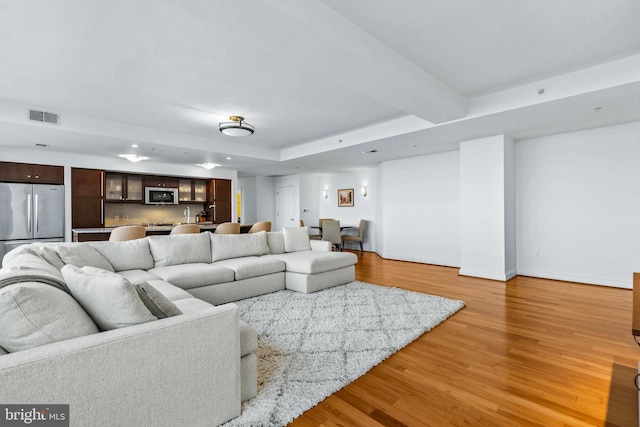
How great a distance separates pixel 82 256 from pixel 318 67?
3021 mm

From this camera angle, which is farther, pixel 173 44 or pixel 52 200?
pixel 52 200

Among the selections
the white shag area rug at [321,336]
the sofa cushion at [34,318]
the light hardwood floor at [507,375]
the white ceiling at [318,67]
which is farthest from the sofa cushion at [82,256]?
the light hardwood floor at [507,375]

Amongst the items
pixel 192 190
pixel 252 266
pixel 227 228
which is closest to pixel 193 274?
pixel 252 266

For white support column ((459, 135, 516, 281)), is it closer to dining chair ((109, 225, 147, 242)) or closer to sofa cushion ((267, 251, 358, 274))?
sofa cushion ((267, 251, 358, 274))

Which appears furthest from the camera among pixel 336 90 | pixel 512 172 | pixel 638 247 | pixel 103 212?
pixel 103 212

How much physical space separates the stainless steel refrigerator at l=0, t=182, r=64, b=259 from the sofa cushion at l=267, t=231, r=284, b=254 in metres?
4.50

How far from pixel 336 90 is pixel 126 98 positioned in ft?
8.63

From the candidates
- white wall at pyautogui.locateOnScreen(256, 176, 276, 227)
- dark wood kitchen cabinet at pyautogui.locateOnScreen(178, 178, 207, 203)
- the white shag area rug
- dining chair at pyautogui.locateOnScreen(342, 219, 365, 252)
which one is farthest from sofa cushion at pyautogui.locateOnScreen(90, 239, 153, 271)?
white wall at pyautogui.locateOnScreen(256, 176, 276, 227)

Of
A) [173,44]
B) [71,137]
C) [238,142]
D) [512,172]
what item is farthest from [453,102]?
[71,137]

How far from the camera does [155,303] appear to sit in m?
1.65

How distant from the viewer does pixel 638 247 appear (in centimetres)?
445

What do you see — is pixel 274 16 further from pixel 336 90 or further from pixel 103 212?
pixel 103 212

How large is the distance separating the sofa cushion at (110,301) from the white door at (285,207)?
8.69 meters

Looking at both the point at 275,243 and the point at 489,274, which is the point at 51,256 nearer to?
the point at 275,243
